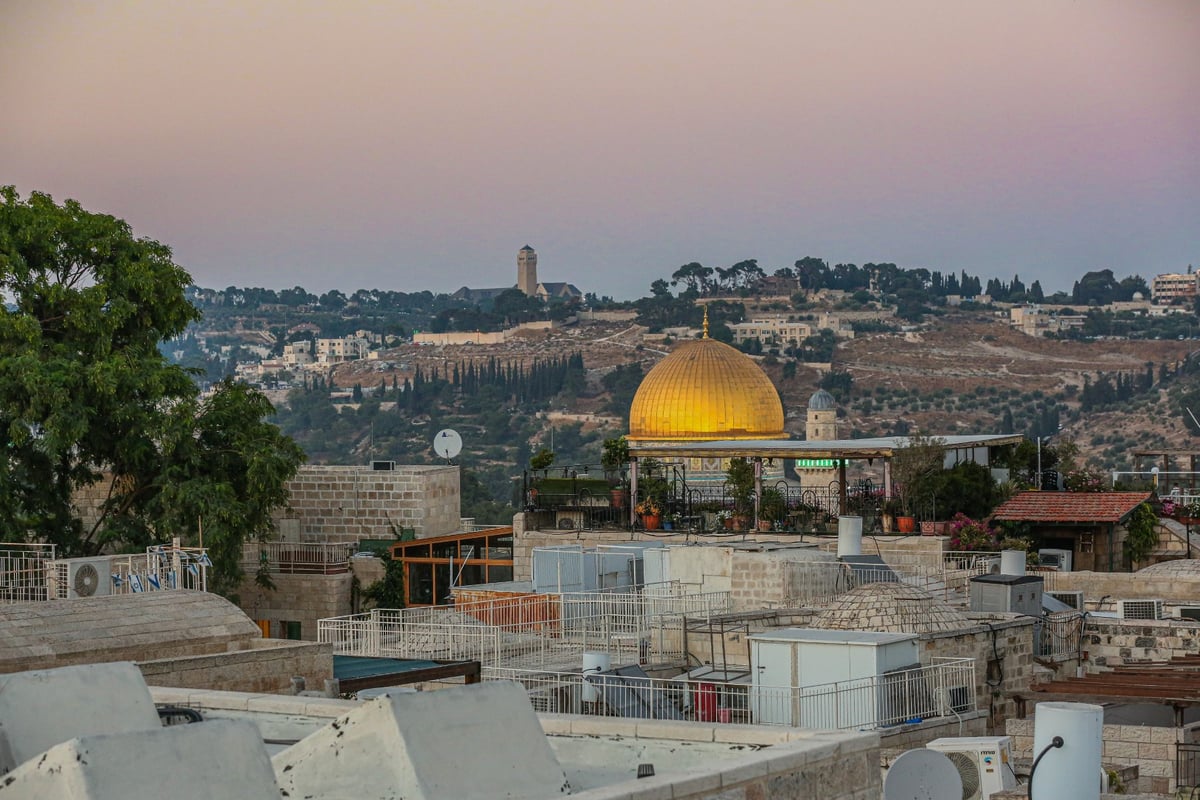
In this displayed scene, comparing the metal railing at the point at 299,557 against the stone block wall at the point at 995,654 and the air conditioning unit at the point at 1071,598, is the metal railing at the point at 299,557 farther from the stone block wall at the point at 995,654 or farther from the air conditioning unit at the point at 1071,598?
the stone block wall at the point at 995,654

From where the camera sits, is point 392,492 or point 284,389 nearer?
point 392,492

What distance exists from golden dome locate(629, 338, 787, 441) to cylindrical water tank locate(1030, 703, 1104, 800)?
6142 cm

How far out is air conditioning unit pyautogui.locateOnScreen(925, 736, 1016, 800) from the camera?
12.8 meters

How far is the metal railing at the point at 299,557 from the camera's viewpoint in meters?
28.9

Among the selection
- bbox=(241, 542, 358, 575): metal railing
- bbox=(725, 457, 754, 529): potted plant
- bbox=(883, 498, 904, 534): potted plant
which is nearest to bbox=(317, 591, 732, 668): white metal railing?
bbox=(883, 498, 904, 534): potted plant

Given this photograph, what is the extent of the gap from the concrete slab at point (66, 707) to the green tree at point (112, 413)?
1641cm

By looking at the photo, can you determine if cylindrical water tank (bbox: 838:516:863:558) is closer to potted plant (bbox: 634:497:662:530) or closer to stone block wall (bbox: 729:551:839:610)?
stone block wall (bbox: 729:551:839:610)

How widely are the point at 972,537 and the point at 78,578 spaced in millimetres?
13289

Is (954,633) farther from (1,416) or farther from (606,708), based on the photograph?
(1,416)

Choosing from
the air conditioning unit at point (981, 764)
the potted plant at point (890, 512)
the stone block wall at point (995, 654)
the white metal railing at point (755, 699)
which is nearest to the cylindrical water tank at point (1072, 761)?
the air conditioning unit at point (981, 764)

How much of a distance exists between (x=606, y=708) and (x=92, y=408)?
39.3ft

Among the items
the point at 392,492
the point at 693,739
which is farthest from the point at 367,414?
the point at 693,739

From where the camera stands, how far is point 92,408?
24.8 metres

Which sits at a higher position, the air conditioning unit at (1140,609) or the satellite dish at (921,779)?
the satellite dish at (921,779)
